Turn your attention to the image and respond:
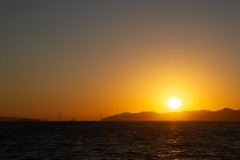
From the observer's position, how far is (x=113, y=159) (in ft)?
143

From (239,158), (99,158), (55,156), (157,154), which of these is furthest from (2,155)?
(239,158)

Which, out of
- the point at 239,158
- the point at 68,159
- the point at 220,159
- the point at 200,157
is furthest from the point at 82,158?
the point at 239,158

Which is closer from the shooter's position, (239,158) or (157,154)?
(239,158)

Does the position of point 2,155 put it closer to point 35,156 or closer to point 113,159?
point 35,156

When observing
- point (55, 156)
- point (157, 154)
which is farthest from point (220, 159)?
point (55, 156)

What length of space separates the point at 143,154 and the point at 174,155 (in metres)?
5.37

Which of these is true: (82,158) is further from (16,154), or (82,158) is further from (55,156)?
(16,154)

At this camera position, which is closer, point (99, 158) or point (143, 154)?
point (99, 158)

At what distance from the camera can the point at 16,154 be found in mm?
49875

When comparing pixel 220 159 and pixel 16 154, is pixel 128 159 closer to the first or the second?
pixel 220 159

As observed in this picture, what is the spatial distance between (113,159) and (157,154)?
8.96 meters

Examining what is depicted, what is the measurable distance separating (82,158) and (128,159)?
7.64 m

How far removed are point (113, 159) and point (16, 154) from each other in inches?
741

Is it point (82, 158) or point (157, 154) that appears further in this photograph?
point (157, 154)
